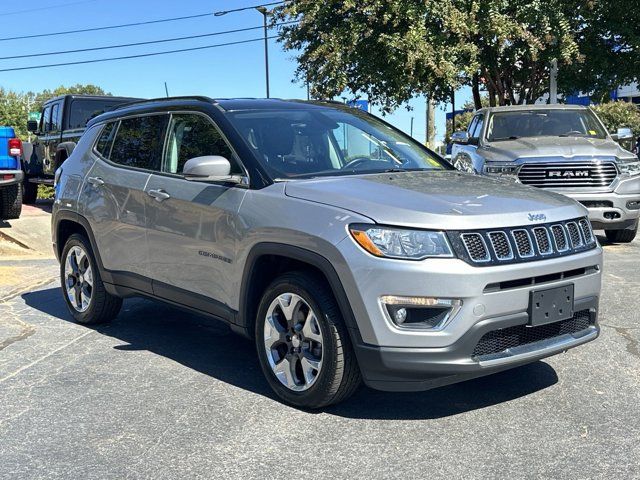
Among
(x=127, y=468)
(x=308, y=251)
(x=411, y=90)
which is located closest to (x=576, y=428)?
(x=308, y=251)

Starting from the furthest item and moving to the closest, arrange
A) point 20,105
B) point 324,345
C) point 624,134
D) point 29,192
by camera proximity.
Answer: point 20,105 → point 29,192 → point 624,134 → point 324,345

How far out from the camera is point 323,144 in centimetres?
474

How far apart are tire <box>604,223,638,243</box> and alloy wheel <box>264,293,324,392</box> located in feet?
24.2

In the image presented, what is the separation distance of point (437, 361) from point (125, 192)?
287 centimetres

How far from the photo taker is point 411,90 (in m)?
18.8

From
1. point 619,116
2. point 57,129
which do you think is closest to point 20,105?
point 619,116

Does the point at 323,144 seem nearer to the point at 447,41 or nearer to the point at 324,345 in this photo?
the point at 324,345

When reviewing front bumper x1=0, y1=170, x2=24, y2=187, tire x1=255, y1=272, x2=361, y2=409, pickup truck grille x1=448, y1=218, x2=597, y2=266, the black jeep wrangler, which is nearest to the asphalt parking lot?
tire x1=255, y1=272, x2=361, y2=409

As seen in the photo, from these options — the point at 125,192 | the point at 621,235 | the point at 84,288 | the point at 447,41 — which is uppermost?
the point at 447,41

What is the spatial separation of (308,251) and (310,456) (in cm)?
102

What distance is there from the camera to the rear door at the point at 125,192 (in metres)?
5.16

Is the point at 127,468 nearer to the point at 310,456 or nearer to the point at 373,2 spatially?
the point at 310,456

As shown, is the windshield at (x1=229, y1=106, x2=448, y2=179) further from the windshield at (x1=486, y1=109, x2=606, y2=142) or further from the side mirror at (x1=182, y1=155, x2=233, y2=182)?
the windshield at (x1=486, y1=109, x2=606, y2=142)

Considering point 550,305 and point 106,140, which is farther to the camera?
point 106,140
